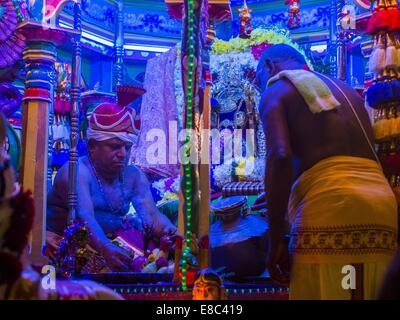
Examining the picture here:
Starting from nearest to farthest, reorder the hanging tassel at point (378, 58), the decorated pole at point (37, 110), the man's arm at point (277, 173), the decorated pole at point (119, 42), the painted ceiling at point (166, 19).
A: the man's arm at point (277, 173)
the hanging tassel at point (378, 58)
the decorated pole at point (37, 110)
the decorated pole at point (119, 42)
the painted ceiling at point (166, 19)

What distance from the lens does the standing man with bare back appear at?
3.55 metres

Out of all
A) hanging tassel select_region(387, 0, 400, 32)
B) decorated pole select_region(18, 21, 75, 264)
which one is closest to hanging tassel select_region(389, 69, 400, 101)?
hanging tassel select_region(387, 0, 400, 32)

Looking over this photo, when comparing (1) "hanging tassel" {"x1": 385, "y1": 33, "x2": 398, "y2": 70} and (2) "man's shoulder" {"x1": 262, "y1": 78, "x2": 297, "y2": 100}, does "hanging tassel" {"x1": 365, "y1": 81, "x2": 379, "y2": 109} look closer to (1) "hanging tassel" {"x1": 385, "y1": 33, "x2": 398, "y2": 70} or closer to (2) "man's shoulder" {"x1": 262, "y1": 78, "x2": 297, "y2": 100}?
(1) "hanging tassel" {"x1": 385, "y1": 33, "x2": 398, "y2": 70}

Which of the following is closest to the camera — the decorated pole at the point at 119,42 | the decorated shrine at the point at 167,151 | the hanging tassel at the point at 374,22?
the decorated shrine at the point at 167,151

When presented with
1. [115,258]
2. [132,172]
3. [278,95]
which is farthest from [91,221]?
[278,95]

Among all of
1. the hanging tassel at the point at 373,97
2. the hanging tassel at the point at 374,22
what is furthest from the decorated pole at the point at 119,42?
the hanging tassel at the point at 373,97

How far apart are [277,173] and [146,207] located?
3507 millimetres

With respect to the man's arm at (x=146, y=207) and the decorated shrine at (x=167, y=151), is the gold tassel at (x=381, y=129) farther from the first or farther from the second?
the man's arm at (x=146, y=207)

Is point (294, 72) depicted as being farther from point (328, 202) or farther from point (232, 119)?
point (232, 119)

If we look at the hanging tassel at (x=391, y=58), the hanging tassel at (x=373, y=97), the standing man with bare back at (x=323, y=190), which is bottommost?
the standing man with bare back at (x=323, y=190)

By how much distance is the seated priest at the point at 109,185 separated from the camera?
6746 millimetres

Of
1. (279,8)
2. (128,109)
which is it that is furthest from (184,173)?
(279,8)

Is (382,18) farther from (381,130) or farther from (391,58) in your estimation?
(381,130)

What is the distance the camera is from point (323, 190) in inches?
142
